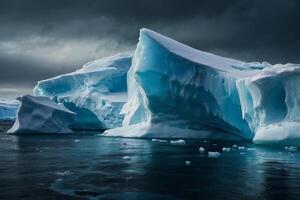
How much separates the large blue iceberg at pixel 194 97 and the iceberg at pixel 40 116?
653 cm

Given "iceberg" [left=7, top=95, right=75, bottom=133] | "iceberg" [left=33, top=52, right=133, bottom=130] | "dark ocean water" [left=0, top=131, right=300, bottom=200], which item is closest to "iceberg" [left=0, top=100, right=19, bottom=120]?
"iceberg" [left=33, top=52, right=133, bottom=130]

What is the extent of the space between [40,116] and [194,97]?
13.3 metres

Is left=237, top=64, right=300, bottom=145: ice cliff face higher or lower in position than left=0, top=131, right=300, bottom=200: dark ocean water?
higher

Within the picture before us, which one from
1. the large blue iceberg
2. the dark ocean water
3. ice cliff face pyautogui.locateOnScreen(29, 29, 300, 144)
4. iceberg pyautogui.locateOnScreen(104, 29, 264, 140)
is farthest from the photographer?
iceberg pyautogui.locateOnScreen(104, 29, 264, 140)

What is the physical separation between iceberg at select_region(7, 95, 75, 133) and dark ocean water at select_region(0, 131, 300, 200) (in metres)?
16.0

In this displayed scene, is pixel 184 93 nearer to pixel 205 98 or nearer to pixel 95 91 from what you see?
pixel 205 98

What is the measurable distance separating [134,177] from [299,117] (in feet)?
40.4

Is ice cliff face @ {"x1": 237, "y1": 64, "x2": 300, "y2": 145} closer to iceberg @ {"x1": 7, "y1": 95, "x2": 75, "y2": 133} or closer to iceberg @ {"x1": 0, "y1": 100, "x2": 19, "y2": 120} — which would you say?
iceberg @ {"x1": 7, "y1": 95, "x2": 75, "y2": 133}

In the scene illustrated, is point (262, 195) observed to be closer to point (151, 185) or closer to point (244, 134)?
point (151, 185)

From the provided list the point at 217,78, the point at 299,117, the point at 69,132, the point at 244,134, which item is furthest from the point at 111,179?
the point at 69,132

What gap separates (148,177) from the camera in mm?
12016

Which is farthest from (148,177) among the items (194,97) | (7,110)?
(7,110)

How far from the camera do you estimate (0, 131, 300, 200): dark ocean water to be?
9561 millimetres

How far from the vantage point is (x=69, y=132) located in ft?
123
